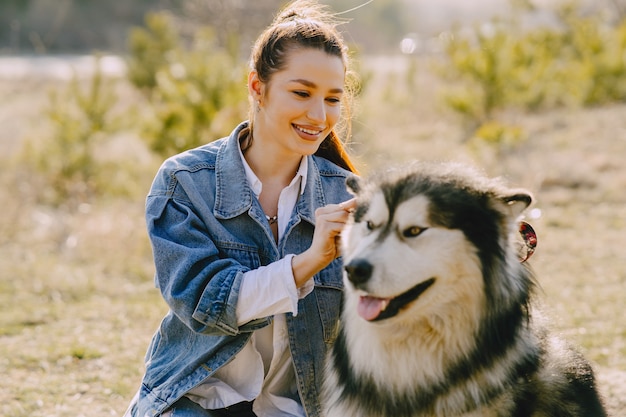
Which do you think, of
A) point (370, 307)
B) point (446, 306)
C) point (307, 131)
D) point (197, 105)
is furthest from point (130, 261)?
point (446, 306)

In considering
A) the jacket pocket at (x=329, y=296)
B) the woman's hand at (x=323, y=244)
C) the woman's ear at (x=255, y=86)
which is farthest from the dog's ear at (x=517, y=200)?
the woman's ear at (x=255, y=86)

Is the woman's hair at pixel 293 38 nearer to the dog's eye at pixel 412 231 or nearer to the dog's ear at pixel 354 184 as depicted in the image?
the dog's ear at pixel 354 184

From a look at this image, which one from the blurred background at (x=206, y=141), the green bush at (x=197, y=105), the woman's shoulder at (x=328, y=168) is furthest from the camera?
the green bush at (x=197, y=105)

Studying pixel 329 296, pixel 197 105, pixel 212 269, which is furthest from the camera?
pixel 197 105

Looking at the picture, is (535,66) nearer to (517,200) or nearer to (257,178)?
(257,178)

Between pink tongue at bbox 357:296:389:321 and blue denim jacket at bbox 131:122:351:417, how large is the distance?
53 cm

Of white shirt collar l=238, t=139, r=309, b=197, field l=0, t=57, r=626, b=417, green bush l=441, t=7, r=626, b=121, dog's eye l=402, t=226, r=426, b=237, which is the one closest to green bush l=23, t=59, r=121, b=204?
field l=0, t=57, r=626, b=417

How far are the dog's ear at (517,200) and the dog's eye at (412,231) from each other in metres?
0.30

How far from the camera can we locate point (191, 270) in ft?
8.82

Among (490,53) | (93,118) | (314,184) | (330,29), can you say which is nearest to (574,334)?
(314,184)

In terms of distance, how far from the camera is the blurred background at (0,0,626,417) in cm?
464

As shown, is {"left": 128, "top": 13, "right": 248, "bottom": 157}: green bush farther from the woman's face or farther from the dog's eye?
the dog's eye

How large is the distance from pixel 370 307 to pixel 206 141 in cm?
569

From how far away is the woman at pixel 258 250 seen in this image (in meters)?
2.63
